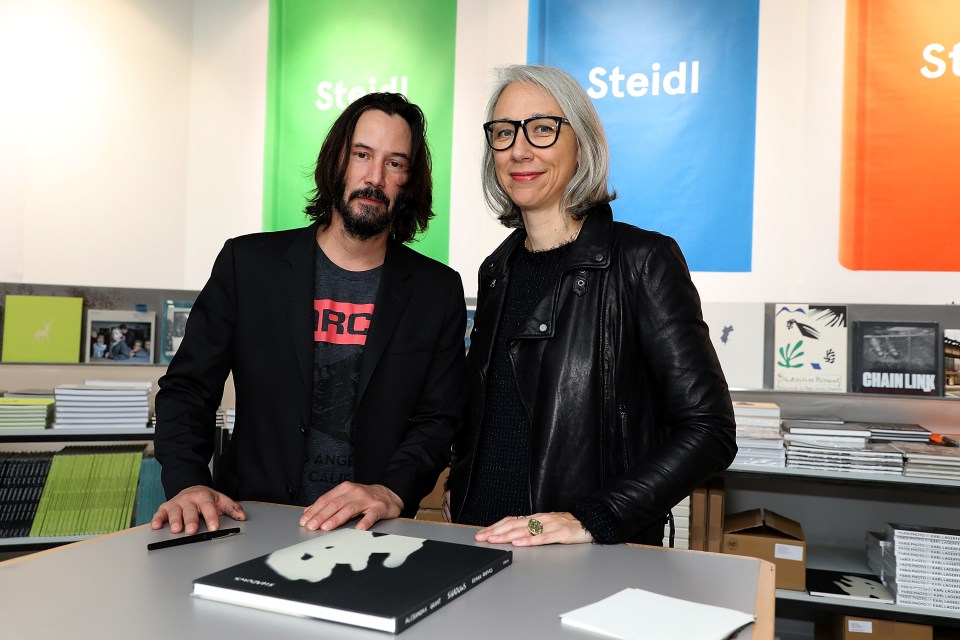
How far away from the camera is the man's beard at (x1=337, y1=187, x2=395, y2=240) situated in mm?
1878

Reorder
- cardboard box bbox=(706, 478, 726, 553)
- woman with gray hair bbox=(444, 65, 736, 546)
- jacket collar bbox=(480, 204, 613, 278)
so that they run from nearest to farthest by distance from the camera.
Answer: woman with gray hair bbox=(444, 65, 736, 546) → jacket collar bbox=(480, 204, 613, 278) → cardboard box bbox=(706, 478, 726, 553)

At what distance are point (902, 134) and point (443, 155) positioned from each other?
1859 millimetres

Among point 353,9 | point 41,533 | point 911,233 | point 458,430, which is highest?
point 353,9

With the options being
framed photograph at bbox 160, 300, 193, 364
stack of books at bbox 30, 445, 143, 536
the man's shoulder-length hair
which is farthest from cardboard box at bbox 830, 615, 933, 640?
framed photograph at bbox 160, 300, 193, 364

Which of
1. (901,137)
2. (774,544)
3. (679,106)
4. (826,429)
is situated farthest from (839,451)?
(679,106)

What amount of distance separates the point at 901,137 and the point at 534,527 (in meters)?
2.62

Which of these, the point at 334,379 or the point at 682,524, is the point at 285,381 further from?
the point at 682,524

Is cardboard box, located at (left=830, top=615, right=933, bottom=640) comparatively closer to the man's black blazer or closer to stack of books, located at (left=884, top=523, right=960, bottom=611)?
stack of books, located at (left=884, top=523, right=960, bottom=611)

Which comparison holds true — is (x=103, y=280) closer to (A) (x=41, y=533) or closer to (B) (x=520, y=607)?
(A) (x=41, y=533)

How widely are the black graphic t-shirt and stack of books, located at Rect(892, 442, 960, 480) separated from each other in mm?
1946

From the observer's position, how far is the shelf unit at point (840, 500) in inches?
120

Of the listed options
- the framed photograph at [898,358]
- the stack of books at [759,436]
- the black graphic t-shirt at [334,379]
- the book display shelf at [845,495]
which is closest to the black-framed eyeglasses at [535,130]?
the black graphic t-shirt at [334,379]

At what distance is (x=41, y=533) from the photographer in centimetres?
317

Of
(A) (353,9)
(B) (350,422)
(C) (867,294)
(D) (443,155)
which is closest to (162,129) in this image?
(A) (353,9)
